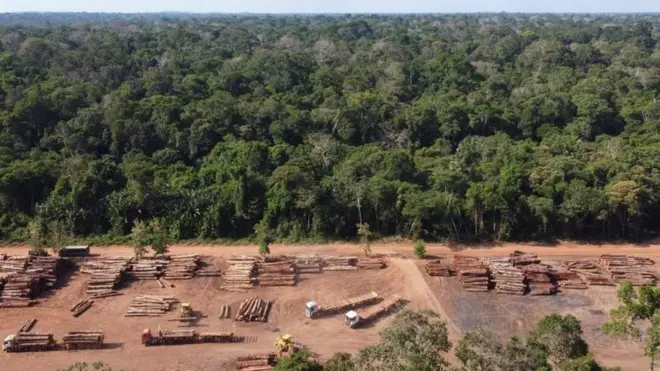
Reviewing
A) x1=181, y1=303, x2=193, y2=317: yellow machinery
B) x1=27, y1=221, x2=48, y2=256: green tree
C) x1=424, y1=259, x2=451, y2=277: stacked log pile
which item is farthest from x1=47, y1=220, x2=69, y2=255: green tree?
x1=424, y1=259, x2=451, y2=277: stacked log pile

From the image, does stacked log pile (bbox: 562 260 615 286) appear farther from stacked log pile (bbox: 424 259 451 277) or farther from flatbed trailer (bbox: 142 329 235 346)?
flatbed trailer (bbox: 142 329 235 346)

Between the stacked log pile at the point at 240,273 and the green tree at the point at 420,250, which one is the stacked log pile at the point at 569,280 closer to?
the green tree at the point at 420,250

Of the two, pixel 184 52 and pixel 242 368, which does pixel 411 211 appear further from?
pixel 184 52

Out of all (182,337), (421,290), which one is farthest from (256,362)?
(421,290)

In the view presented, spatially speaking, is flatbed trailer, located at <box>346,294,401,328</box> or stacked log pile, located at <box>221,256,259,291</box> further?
stacked log pile, located at <box>221,256,259,291</box>

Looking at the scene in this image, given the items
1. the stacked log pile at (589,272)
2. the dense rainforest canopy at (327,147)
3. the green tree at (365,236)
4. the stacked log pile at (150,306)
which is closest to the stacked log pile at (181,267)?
the stacked log pile at (150,306)

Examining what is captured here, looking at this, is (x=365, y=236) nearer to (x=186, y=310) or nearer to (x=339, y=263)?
(x=339, y=263)
